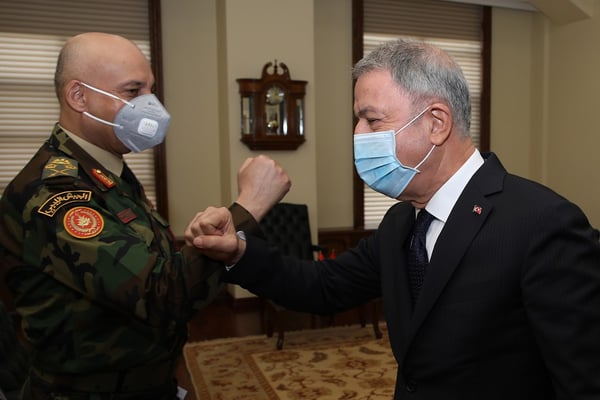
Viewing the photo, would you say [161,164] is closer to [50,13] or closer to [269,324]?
[50,13]

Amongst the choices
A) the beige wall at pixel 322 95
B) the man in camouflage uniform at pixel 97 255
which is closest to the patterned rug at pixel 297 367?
the beige wall at pixel 322 95

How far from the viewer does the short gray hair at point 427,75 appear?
1.22 metres

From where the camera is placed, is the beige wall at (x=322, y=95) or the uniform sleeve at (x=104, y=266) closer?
the uniform sleeve at (x=104, y=266)

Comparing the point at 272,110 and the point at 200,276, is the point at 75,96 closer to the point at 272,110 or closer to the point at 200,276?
the point at 200,276

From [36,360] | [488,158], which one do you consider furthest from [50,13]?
[488,158]

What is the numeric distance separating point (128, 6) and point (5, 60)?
1.25m

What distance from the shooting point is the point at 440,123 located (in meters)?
1.25

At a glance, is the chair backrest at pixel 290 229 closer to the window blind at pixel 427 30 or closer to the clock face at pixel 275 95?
the clock face at pixel 275 95

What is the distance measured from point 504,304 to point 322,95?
4.96m

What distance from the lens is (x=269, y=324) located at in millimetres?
4375

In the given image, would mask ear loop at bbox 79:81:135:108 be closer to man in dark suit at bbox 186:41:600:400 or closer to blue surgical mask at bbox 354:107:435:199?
man in dark suit at bbox 186:41:600:400

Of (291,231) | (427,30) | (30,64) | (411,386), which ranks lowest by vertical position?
(291,231)

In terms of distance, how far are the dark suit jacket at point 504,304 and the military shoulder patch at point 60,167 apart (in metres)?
0.85

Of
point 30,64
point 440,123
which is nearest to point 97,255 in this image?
point 440,123
